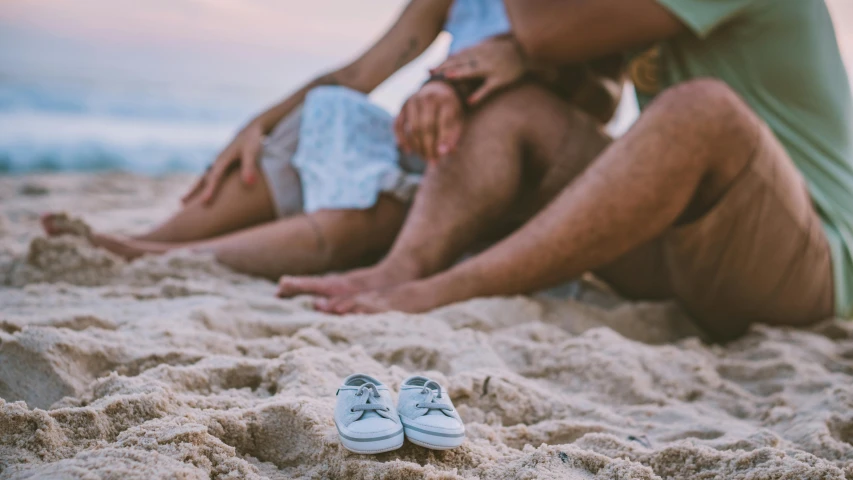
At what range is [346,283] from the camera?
1647 mm

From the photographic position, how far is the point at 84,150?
5430mm

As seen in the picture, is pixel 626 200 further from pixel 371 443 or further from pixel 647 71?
pixel 371 443

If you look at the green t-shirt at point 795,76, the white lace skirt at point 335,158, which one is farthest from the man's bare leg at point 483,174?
the green t-shirt at point 795,76

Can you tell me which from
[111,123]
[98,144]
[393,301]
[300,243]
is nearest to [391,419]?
[393,301]

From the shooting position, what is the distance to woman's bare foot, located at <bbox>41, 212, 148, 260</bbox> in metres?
1.87

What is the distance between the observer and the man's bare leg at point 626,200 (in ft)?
4.74

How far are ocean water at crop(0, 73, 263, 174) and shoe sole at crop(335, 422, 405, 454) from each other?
9.85 feet

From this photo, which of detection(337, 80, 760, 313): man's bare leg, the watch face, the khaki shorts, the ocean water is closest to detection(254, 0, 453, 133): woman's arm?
the watch face

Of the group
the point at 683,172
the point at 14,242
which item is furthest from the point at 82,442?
the point at 14,242

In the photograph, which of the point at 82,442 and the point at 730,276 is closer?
the point at 82,442

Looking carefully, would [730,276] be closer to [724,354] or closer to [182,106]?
[724,354]

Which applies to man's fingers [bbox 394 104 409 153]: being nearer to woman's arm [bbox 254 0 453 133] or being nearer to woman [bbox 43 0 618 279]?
woman [bbox 43 0 618 279]

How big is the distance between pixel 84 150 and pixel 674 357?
18.1 feet

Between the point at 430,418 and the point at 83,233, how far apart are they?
1.53 meters
